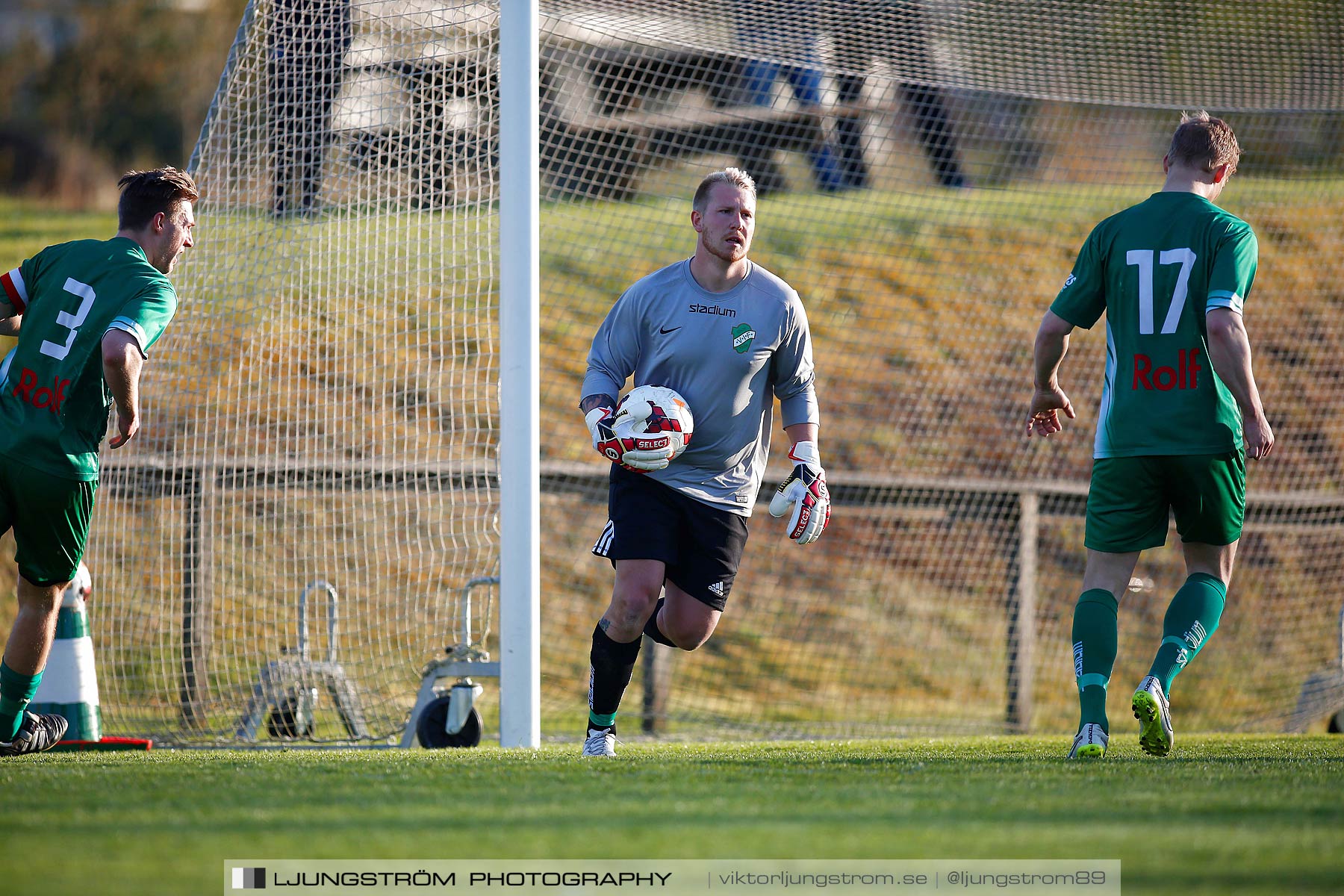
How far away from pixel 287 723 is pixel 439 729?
86 centimetres

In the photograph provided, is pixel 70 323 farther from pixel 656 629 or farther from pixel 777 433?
pixel 777 433

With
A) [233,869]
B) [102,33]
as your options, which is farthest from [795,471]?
[102,33]

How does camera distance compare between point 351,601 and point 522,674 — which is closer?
point 522,674

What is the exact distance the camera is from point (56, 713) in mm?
4879

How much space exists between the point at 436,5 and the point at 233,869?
14.4ft

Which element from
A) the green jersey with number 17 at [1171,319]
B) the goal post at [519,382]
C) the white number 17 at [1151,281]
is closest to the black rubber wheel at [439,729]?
the goal post at [519,382]

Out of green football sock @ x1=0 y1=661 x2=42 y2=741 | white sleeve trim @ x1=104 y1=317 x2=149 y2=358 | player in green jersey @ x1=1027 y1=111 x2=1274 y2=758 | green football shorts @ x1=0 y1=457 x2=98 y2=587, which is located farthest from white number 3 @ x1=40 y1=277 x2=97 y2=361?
player in green jersey @ x1=1027 y1=111 x2=1274 y2=758

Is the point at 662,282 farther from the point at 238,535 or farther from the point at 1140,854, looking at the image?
the point at 238,535

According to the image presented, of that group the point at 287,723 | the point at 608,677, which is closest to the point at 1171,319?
the point at 608,677

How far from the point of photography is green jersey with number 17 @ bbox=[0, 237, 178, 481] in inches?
158

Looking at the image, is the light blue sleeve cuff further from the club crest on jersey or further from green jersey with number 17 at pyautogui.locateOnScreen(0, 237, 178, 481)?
green jersey with number 17 at pyautogui.locateOnScreen(0, 237, 178, 481)

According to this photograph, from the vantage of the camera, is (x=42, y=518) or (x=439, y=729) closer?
(x=42, y=518)

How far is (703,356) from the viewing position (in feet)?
13.7

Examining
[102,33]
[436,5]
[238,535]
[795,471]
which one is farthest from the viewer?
[102,33]
